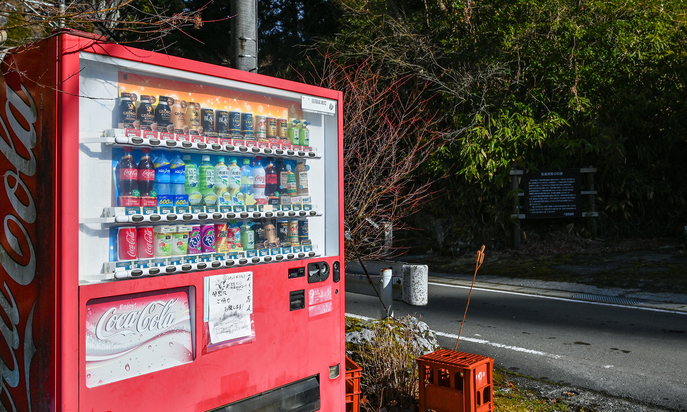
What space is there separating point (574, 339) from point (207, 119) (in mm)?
5636

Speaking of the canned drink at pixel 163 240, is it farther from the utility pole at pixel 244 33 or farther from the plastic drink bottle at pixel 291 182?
the utility pole at pixel 244 33

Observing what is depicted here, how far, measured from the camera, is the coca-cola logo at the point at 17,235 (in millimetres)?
2680

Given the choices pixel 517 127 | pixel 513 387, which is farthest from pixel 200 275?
pixel 517 127

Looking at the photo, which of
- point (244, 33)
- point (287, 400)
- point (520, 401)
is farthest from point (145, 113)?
point (520, 401)

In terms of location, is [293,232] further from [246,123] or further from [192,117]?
[192,117]

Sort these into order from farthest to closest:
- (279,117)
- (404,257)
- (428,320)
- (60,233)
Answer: (404,257) → (428,320) → (279,117) → (60,233)

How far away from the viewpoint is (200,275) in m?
Result: 3.09

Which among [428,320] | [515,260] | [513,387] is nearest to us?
[513,387]

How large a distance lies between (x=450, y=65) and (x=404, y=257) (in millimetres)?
5839

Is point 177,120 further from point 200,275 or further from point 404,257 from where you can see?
point 404,257

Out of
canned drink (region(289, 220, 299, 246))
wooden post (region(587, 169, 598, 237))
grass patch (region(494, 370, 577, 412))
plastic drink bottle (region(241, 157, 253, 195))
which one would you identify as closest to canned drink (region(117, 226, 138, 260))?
plastic drink bottle (region(241, 157, 253, 195))

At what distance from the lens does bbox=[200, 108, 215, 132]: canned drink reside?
334 centimetres

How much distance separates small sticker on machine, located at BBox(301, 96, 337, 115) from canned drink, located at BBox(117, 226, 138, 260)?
146 centimetres

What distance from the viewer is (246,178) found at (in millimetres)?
3590
